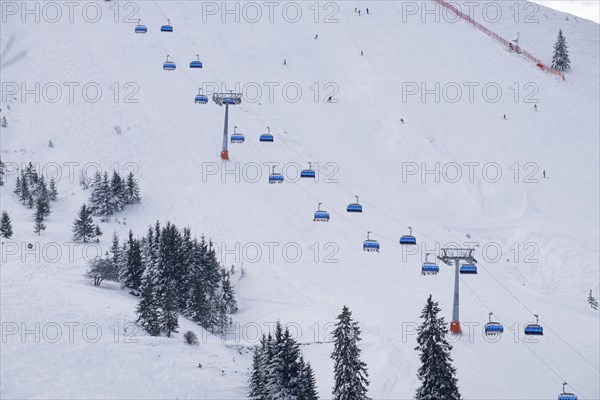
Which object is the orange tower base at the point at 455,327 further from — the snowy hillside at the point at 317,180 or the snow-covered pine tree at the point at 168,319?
the snow-covered pine tree at the point at 168,319

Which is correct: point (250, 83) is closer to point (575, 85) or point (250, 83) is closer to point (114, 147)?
point (114, 147)

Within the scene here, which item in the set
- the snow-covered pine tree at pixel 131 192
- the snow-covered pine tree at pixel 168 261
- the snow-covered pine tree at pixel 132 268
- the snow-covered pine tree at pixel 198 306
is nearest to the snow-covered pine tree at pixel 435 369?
the snow-covered pine tree at pixel 198 306

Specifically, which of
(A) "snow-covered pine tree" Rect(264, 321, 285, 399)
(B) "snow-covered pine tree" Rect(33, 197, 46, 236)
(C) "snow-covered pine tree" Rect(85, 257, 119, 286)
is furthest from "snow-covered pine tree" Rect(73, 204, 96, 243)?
(A) "snow-covered pine tree" Rect(264, 321, 285, 399)

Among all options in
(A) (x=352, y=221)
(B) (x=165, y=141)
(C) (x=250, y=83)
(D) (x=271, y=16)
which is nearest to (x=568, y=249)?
(A) (x=352, y=221)

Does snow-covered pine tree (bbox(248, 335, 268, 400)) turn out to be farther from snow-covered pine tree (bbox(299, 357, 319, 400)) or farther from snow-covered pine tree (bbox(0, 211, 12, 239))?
snow-covered pine tree (bbox(0, 211, 12, 239))

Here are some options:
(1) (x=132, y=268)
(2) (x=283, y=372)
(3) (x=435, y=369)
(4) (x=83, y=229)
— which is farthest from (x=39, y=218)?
(3) (x=435, y=369)
